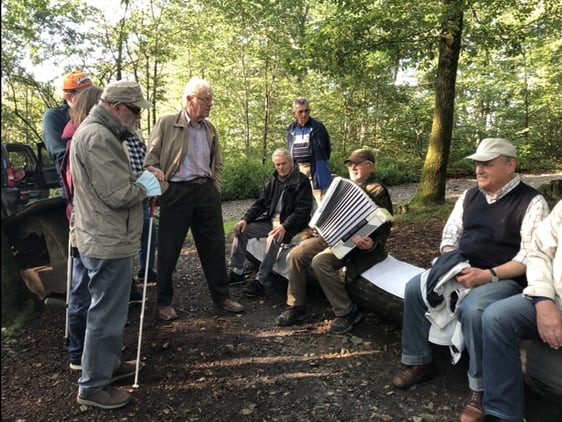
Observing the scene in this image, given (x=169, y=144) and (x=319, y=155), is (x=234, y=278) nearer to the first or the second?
(x=169, y=144)

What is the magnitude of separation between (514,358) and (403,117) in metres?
15.9

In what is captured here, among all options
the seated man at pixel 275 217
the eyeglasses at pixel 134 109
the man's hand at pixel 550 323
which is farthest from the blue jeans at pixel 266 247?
the man's hand at pixel 550 323

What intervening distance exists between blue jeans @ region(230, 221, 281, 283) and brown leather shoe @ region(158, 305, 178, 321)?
1.02 m

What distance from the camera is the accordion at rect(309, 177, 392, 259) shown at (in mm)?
3623

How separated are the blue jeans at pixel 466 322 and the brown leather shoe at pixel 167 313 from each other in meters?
2.17

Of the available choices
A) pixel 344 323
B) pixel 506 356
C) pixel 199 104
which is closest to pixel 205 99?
pixel 199 104

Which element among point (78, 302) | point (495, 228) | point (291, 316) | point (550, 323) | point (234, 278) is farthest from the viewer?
point (234, 278)

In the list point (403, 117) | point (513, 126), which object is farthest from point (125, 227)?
point (513, 126)

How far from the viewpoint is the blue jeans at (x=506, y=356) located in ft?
7.79

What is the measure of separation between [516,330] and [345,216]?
1673 millimetres

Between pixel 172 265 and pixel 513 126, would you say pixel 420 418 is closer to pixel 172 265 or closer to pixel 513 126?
pixel 172 265

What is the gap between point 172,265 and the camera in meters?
4.07

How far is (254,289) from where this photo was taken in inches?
184

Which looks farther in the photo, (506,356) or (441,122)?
(441,122)
